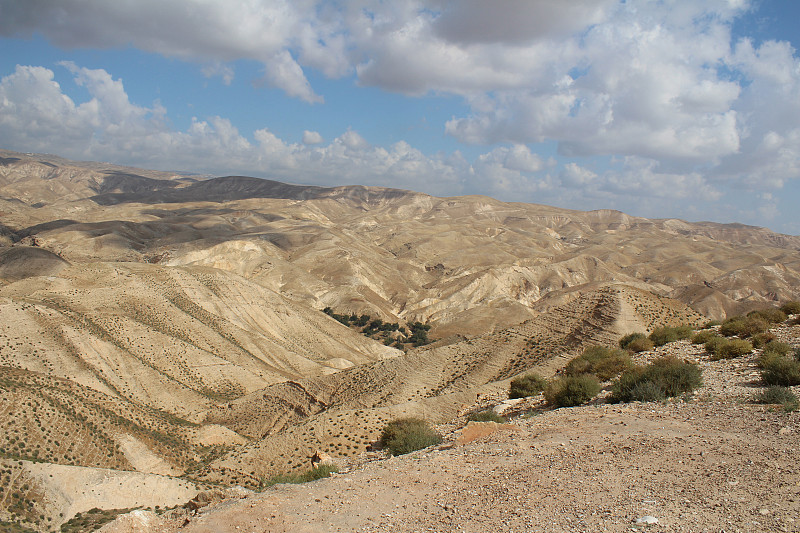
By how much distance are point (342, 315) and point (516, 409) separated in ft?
211

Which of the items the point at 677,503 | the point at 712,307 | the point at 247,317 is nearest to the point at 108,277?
the point at 247,317

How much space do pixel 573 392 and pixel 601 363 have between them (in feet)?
10.7

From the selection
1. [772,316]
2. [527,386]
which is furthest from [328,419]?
[772,316]

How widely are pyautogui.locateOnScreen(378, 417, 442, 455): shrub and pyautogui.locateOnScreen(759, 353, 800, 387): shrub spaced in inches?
339

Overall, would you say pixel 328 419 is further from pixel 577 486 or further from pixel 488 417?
pixel 577 486

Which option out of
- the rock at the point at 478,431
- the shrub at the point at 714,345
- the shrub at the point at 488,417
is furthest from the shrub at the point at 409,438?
the shrub at the point at 714,345

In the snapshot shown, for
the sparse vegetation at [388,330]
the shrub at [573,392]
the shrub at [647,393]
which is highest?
the shrub at [647,393]

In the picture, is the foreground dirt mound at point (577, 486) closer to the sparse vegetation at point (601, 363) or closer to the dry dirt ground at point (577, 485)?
the dry dirt ground at point (577, 485)

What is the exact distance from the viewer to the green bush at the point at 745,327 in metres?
19.2

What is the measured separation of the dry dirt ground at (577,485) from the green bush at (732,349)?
488 cm

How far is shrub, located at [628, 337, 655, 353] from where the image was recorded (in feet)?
67.7

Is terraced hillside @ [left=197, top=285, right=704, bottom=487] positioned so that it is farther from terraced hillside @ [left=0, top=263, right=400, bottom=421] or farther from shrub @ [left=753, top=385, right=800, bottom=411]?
shrub @ [left=753, top=385, right=800, bottom=411]

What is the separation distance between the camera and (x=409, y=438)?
14.4 meters

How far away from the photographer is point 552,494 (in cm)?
839
